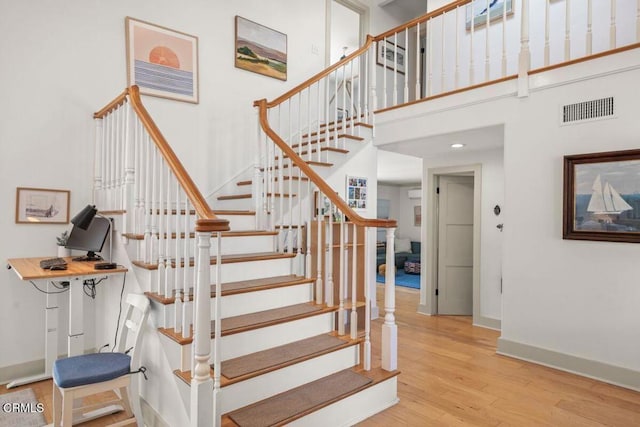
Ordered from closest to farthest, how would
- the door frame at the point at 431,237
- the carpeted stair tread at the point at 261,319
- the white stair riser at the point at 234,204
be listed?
the carpeted stair tread at the point at 261,319 → the white stair riser at the point at 234,204 → the door frame at the point at 431,237

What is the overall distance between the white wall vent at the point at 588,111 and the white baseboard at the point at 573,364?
2001mm

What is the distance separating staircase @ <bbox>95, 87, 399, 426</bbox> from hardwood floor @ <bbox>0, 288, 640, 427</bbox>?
29cm

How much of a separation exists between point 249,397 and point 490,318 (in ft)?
11.4

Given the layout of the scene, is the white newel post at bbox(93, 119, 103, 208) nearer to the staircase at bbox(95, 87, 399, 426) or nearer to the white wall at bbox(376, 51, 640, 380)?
the staircase at bbox(95, 87, 399, 426)

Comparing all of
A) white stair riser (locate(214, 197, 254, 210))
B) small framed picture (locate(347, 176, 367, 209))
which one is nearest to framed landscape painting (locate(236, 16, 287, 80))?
white stair riser (locate(214, 197, 254, 210))

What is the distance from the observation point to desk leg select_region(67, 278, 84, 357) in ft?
8.22

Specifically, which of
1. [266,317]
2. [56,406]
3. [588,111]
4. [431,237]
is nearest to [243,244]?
[266,317]

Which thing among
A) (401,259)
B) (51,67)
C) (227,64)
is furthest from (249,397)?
(401,259)

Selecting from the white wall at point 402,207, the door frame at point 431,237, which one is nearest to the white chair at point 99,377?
the door frame at point 431,237

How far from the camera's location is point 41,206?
3176 mm

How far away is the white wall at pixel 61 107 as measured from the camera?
3.06 meters

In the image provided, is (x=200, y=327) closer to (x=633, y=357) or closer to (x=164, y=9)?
(x=633, y=357)

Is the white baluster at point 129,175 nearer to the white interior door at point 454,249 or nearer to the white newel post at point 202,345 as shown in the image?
the white newel post at point 202,345

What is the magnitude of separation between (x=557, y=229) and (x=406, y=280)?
4.93m
